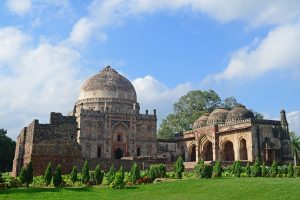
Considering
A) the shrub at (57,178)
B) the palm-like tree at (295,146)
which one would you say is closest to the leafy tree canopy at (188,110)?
the palm-like tree at (295,146)

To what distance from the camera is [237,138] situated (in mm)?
40500

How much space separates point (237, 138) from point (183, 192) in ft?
79.1

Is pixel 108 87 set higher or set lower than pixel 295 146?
higher

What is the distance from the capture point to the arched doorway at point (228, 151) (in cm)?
4308

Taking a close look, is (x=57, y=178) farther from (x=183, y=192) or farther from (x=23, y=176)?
(x=183, y=192)

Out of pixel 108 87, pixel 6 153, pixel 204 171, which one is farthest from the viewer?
pixel 108 87

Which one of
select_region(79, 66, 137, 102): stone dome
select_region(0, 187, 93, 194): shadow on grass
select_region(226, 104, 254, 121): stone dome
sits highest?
select_region(79, 66, 137, 102): stone dome

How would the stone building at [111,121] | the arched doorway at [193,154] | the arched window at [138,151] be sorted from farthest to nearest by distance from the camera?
the arched doorway at [193,154] → the arched window at [138,151] → the stone building at [111,121]

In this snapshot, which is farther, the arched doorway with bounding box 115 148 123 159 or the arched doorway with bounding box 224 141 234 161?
the arched doorway with bounding box 115 148 123 159

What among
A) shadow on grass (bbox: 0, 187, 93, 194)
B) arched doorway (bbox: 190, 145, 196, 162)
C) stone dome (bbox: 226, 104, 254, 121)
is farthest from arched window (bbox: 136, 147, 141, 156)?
shadow on grass (bbox: 0, 187, 93, 194)

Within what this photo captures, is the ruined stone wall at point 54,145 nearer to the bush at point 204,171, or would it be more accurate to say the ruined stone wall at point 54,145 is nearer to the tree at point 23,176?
the tree at point 23,176

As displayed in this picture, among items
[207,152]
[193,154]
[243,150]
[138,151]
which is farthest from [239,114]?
[138,151]

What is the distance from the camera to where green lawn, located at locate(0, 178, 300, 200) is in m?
15.9

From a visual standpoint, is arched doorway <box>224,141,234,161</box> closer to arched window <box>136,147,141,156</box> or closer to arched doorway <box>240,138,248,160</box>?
arched doorway <box>240,138,248,160</box>
